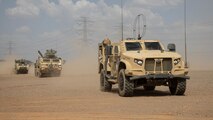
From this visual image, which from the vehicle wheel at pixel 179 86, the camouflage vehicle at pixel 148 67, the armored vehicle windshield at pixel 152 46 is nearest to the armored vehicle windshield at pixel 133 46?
the camouflage vehicle at pixel 148 67

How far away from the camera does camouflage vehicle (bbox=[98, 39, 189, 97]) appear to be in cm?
1703

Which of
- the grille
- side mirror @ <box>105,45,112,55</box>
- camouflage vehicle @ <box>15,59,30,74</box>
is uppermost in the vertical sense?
side mirror @ <box>105,45,112,55</box>

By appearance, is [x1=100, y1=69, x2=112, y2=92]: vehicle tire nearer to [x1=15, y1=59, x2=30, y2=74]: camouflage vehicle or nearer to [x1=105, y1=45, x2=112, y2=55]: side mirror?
[x1=105, y1=45, x2=112, y2=55]: side mirror

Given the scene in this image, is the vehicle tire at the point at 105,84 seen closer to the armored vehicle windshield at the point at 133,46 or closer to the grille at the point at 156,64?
the armored vehicle windshield at the point at 133,46

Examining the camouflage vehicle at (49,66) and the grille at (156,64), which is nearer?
the grille at (156,64)

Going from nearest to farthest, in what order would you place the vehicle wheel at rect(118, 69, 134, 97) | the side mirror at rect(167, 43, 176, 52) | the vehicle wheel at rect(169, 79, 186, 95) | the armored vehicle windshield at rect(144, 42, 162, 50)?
the vehicle wheel at rect(118, 69, 134, 97), the vehicle wheel at rect(169, 79, 186, 95), the side mirror at rect(167, 43, 176, 52), the armored vehicle windshield at rect(144, 42, 162, 50)

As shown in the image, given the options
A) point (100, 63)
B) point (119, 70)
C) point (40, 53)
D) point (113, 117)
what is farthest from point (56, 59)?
point (113, 117)

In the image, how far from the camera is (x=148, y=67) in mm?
17141

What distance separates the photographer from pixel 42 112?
491 inches

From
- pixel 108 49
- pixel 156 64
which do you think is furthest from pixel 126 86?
pixel 108 49

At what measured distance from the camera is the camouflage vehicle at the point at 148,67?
17.0 meters

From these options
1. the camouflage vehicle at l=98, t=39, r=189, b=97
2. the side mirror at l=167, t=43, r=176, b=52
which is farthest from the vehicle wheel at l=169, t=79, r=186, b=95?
the side mirror at l=167, t=43, r=176, b=52

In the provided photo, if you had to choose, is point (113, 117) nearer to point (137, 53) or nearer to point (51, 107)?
point (51, 107)

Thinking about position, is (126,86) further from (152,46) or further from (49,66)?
(49,66)
